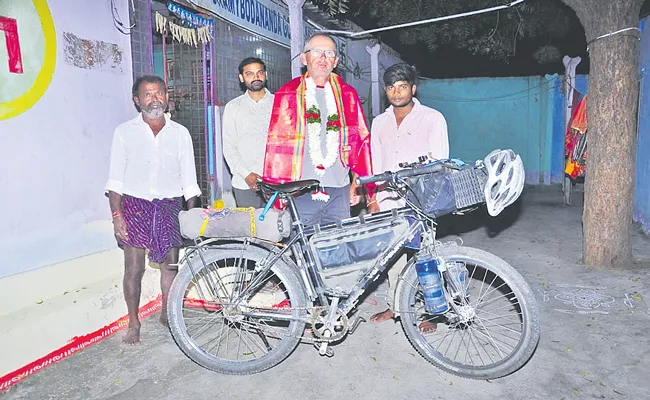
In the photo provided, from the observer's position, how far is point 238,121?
4387 millimetres

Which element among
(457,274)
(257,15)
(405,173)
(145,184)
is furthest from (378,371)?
(257,15)

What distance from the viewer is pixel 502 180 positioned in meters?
2.86

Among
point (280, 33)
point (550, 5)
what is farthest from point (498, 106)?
point (280, 33)

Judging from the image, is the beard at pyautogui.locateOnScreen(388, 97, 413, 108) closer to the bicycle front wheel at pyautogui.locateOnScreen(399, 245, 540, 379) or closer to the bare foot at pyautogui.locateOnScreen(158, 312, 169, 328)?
the bicycle front wheel at pyautogui.locateOnScreen(399, 245, 540, 379)

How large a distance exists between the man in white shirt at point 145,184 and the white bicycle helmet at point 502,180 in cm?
211

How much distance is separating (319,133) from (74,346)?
227cm

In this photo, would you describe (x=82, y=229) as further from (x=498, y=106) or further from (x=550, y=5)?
(x=498, y=106)

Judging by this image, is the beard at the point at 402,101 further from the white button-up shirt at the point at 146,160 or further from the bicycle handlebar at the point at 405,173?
the white button-up shirt at the point at 146,160

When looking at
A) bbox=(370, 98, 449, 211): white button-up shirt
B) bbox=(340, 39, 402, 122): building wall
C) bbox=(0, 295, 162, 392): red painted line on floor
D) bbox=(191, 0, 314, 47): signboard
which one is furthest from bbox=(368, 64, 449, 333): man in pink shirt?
bbox=(340, 39, 402, 122): building wall

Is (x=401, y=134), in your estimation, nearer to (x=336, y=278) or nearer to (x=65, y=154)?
(x=336, y=278)

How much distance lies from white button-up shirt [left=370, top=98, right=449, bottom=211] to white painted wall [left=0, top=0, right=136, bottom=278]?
2.22 metres

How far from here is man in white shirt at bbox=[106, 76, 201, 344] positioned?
3656 mm

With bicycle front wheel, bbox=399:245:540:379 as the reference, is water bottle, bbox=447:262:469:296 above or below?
above

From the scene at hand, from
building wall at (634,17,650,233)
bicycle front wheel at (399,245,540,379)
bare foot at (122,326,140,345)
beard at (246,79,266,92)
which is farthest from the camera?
building wall at (634,17,650,233)
